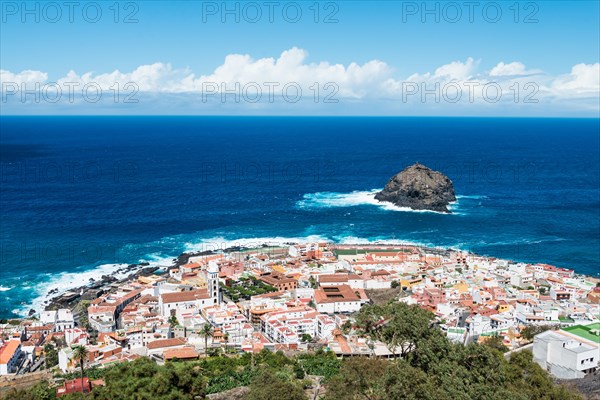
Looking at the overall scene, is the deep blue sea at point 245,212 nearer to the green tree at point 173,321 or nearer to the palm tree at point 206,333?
the green tree at point 173,321

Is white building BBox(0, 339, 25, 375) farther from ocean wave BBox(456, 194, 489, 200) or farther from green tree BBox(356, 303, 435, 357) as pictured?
ocean wave BBox(456, 194, 489, 200)

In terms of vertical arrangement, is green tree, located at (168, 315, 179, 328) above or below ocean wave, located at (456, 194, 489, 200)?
below

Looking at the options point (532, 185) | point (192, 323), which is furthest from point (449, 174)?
point (192, 323)

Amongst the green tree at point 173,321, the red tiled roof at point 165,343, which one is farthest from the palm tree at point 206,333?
the green tree at point 173,321

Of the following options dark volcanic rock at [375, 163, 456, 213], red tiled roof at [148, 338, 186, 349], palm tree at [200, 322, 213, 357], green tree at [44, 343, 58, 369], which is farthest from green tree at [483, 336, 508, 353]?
dark volcanic rock at [375, 163, 456, 213]

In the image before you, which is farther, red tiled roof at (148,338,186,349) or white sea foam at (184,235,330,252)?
white sea foam at (184,235,330,252)
